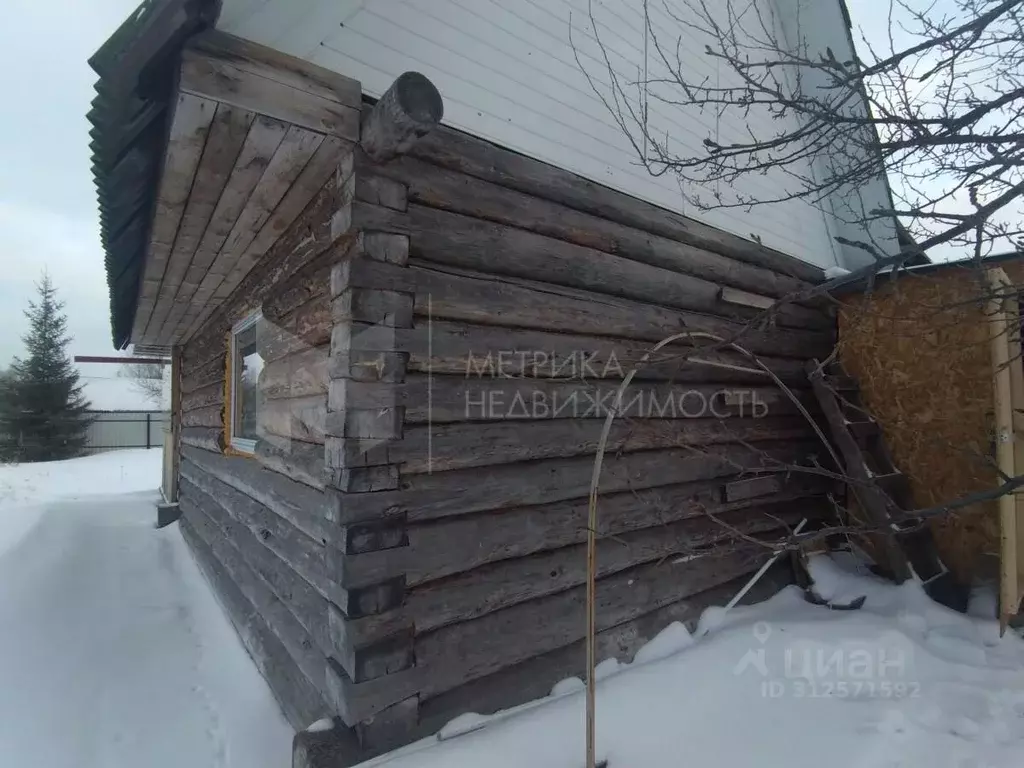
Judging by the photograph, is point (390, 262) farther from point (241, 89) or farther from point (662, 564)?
point (662, 564)

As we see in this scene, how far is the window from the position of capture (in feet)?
13.4

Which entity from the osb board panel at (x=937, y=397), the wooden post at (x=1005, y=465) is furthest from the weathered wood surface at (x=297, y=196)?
the wooden post at (x=1005, y=465)

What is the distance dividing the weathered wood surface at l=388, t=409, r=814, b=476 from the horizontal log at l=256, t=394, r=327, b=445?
18.6 inches

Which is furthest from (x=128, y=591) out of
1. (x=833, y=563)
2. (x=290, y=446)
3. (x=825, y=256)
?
(x=825, y=256)

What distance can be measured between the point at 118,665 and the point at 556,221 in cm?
411

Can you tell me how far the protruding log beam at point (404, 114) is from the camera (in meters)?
2.11

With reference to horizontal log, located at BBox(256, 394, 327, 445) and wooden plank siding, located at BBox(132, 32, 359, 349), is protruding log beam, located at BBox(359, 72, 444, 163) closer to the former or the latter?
wooden plank siding, located at BBox(132, 32, 359, 349)

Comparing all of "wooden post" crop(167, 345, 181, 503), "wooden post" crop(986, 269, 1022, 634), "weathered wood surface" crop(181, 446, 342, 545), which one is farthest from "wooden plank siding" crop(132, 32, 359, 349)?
"wooden post" crop(167, 345, 181, 503)

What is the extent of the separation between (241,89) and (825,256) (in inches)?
239

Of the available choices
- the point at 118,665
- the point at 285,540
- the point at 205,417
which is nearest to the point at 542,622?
the point at 285,540

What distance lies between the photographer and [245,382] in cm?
467

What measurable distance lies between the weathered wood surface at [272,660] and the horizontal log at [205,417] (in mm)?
1378

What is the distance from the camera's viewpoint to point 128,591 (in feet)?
16.4

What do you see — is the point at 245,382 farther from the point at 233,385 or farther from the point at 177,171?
the point at 177,171
